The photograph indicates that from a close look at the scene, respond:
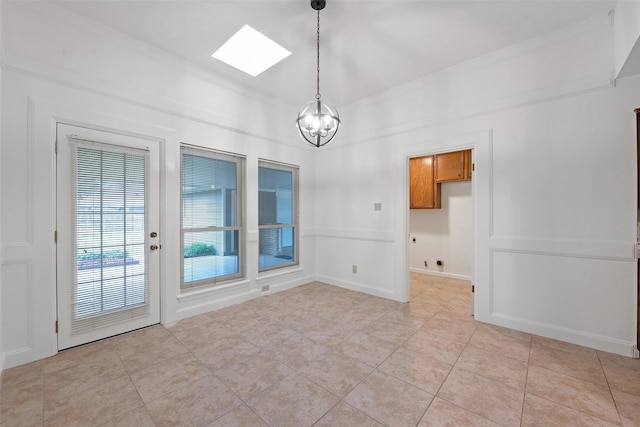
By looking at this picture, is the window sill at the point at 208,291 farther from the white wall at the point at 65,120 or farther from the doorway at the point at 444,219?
the doorway at the point at 444,219

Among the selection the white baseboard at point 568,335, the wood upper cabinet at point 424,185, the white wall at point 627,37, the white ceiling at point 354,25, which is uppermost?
the white ceiling at point 354,25

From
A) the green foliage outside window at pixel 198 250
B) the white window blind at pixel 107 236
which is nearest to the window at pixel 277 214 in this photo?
the green foliage outside window at pixel 198 250

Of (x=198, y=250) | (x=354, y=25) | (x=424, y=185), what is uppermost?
(x=354, y=25)

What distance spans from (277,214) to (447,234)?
11.0ft

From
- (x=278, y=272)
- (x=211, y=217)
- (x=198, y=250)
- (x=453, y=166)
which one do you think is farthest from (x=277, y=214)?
(x=453, y=166)

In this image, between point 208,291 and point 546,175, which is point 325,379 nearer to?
point 208,291

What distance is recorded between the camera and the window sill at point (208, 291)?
10.0 ft

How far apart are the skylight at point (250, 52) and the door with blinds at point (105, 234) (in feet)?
4.44

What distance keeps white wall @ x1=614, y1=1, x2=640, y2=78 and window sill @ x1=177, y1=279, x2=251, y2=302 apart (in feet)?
14.5

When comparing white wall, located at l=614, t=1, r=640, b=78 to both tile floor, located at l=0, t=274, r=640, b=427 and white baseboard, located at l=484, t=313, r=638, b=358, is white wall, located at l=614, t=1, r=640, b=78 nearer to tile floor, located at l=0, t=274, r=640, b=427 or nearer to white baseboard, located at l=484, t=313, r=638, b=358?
white baseboard, located at l=484, t=313, r=638, b=358

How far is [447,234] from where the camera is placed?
5023 mm

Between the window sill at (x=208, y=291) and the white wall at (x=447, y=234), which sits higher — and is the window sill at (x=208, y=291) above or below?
below

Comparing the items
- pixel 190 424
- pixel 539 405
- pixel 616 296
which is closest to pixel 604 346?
pixel 616 296

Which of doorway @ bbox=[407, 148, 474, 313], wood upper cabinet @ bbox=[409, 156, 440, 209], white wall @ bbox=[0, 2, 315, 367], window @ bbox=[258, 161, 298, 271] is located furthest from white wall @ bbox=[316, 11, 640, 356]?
white wall @ bbox=[0, 2, 315, 367]
